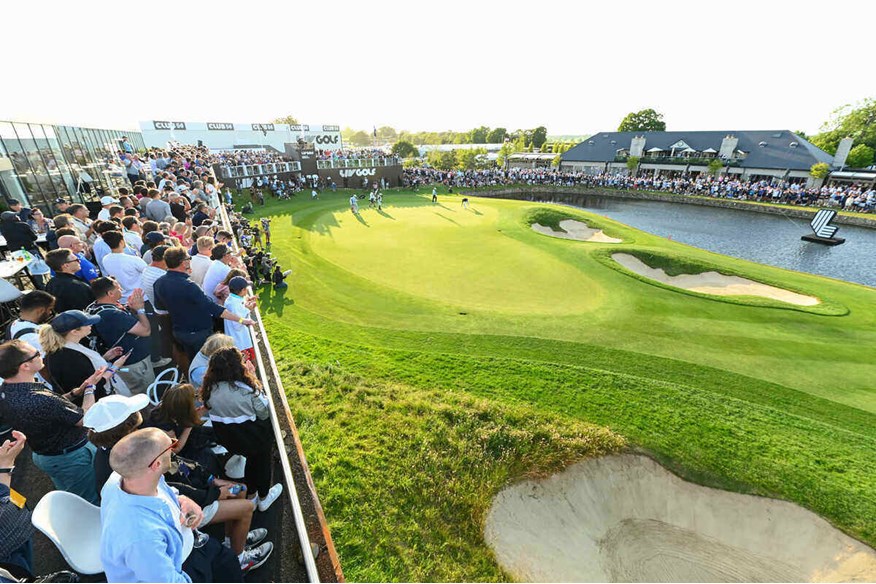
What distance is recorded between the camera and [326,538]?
16.0 ft

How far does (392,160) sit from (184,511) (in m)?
47.4

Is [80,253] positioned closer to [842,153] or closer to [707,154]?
[707,154]

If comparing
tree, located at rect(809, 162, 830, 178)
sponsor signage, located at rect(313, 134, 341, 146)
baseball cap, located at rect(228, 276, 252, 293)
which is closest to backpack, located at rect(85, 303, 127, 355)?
baseball cap, located at rect(228, 276, 252, 293)

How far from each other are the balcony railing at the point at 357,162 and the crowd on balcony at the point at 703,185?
3.38m

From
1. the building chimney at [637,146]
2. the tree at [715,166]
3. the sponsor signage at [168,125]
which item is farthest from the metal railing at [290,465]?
the sponsor signage at [168,125]

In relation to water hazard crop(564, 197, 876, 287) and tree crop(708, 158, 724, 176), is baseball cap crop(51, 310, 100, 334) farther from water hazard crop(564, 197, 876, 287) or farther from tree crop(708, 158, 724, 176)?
tree crop(708, 158, 724, 176)

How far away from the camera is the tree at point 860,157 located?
50625 mm

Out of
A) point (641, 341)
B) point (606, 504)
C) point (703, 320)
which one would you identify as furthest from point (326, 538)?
point (703, 320)

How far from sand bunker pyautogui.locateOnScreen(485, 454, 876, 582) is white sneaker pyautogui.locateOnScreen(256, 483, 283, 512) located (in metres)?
3.63

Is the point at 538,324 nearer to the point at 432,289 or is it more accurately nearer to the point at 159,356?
the point at 432,289

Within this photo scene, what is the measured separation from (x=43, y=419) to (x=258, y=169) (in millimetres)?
40395

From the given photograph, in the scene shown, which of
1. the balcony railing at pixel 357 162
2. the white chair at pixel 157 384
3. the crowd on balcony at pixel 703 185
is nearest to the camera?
the white chair at pixel 157 384

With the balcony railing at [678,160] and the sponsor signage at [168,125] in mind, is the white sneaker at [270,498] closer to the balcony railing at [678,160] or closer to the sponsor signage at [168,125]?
the balcony railing at [678,160]

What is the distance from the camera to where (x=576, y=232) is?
95.8 ft
